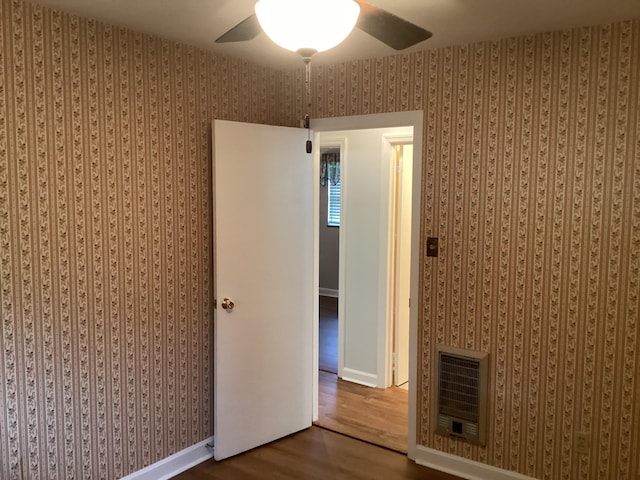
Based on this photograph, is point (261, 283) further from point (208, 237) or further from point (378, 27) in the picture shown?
point (378, 27)

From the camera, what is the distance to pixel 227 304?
3.13 m

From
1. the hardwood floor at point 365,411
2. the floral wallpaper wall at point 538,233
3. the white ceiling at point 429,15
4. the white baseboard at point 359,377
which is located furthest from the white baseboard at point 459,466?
the white ceiling at point 429,15

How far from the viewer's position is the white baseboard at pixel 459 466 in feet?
9.77

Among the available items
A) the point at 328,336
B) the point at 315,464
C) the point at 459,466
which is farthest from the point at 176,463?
the point at 328,336

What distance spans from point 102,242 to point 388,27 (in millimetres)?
1678

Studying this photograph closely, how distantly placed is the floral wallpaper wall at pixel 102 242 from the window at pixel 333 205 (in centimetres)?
460

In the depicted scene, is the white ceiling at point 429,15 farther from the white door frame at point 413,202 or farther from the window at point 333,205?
the window at point 333,205

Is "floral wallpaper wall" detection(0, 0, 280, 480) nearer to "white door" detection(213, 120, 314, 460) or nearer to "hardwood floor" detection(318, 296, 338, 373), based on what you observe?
"white door" detection(213, 120, 314, 460)

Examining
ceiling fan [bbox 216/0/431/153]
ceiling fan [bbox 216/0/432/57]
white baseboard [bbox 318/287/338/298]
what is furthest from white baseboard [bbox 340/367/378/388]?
white baseboard [bbox 318/287/338/298]

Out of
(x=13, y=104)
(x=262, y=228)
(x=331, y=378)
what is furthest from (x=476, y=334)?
(x=13, y=104)

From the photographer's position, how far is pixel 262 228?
327 cm

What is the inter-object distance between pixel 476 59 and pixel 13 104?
7.18ft

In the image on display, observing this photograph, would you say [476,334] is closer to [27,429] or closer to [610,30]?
[610,30]

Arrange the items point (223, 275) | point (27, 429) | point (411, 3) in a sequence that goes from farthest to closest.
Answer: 1. point (223, 275)
2. point (27, 429)
3. point (411, 3)
